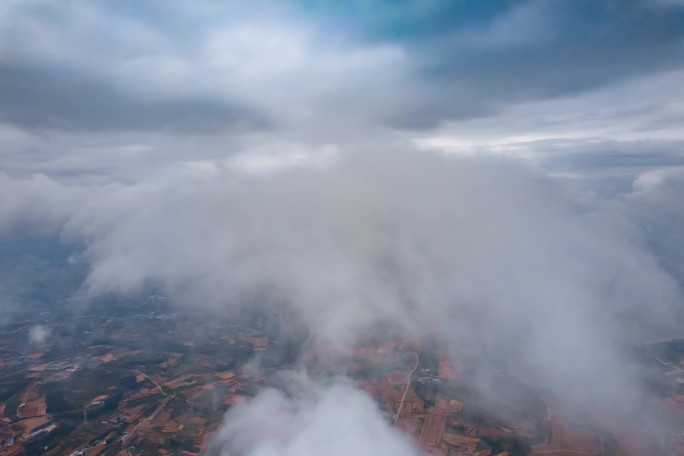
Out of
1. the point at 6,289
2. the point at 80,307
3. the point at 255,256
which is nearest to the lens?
the point at 80,307

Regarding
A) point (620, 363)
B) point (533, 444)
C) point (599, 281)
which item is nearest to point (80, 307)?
point (533, 444)

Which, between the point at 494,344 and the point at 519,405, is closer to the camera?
the point at 519,405

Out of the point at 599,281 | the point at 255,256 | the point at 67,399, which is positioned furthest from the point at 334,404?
the point at 255,256

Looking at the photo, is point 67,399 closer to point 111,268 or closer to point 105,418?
point 105,418

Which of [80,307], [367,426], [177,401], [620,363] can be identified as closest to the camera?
[367,426]

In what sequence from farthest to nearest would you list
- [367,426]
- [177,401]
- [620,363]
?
[620,363] < [177,401] < [367,426]

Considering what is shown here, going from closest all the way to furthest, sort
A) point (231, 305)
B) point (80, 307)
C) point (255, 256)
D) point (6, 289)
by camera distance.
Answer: point (231, 305) < point (80, 307) < point (6, 289) < point (255, 256)

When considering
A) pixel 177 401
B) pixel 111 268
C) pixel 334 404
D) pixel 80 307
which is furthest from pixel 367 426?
pixel 111 268

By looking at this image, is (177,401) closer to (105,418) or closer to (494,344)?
(105,418)

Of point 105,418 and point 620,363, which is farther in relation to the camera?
point 620,363
